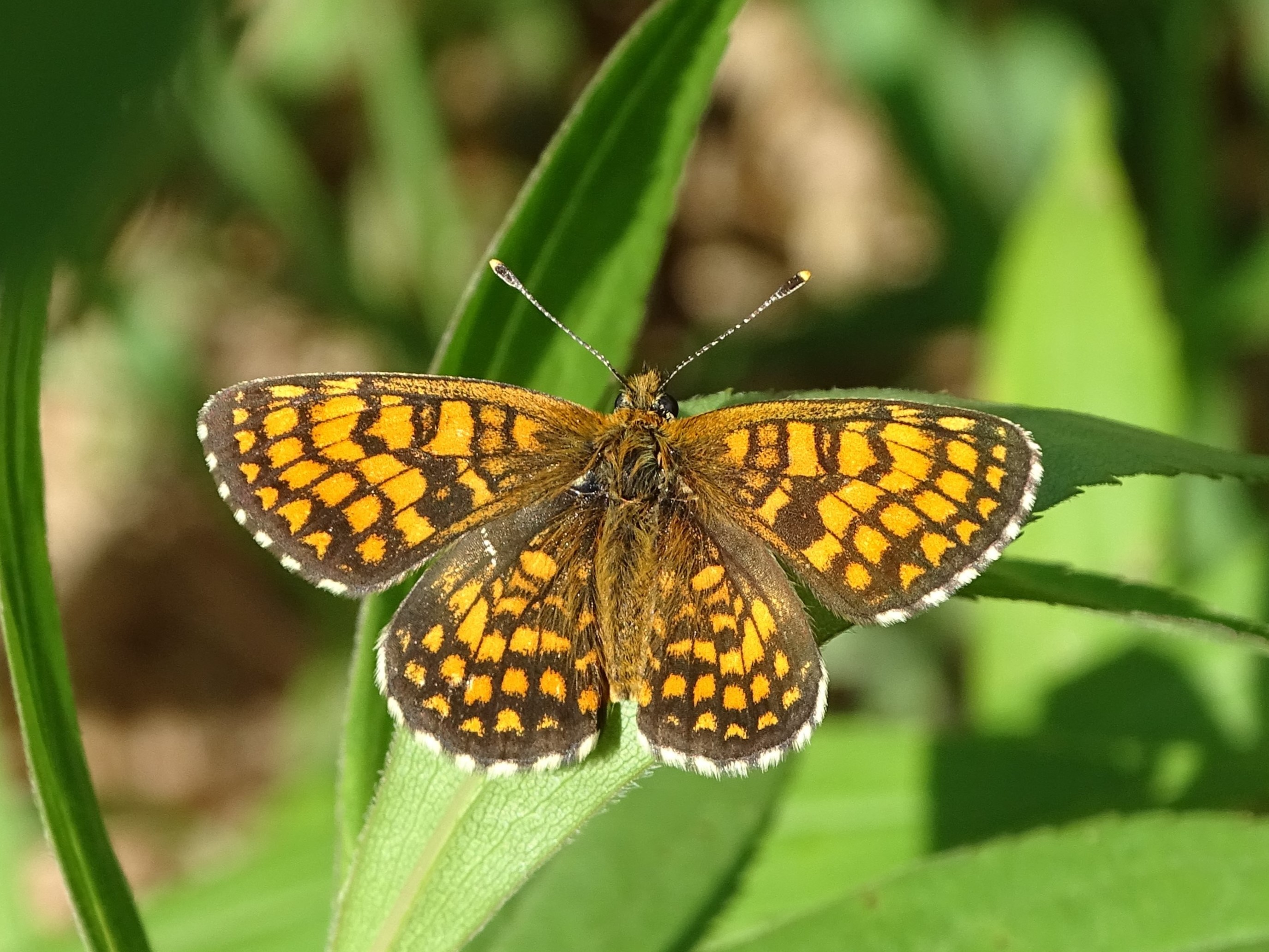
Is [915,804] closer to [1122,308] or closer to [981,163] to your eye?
[1122,308]

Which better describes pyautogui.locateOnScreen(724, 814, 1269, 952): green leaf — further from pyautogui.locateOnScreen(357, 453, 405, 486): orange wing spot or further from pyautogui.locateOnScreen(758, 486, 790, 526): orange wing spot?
pyautogui.locateOnScreen(357, 453, 405, 486): orange wing spot

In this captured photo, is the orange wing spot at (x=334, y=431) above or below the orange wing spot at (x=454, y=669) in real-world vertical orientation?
above

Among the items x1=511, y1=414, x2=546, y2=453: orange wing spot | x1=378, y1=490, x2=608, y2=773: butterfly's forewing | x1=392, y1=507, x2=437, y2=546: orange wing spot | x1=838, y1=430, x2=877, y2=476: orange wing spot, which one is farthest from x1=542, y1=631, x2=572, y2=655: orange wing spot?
x1=838, y1=430, x2=877, y2=476: orange wing spot

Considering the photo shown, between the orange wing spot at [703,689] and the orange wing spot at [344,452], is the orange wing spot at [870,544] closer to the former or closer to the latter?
the orange wing spot at [703,689]

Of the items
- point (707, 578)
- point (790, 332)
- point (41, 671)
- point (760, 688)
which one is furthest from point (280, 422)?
point (790, 332)

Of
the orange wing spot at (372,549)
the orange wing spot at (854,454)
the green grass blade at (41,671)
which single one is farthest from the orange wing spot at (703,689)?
→ the green grass blade at (41,671)

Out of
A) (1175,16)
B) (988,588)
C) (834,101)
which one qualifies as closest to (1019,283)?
(1175,16)
